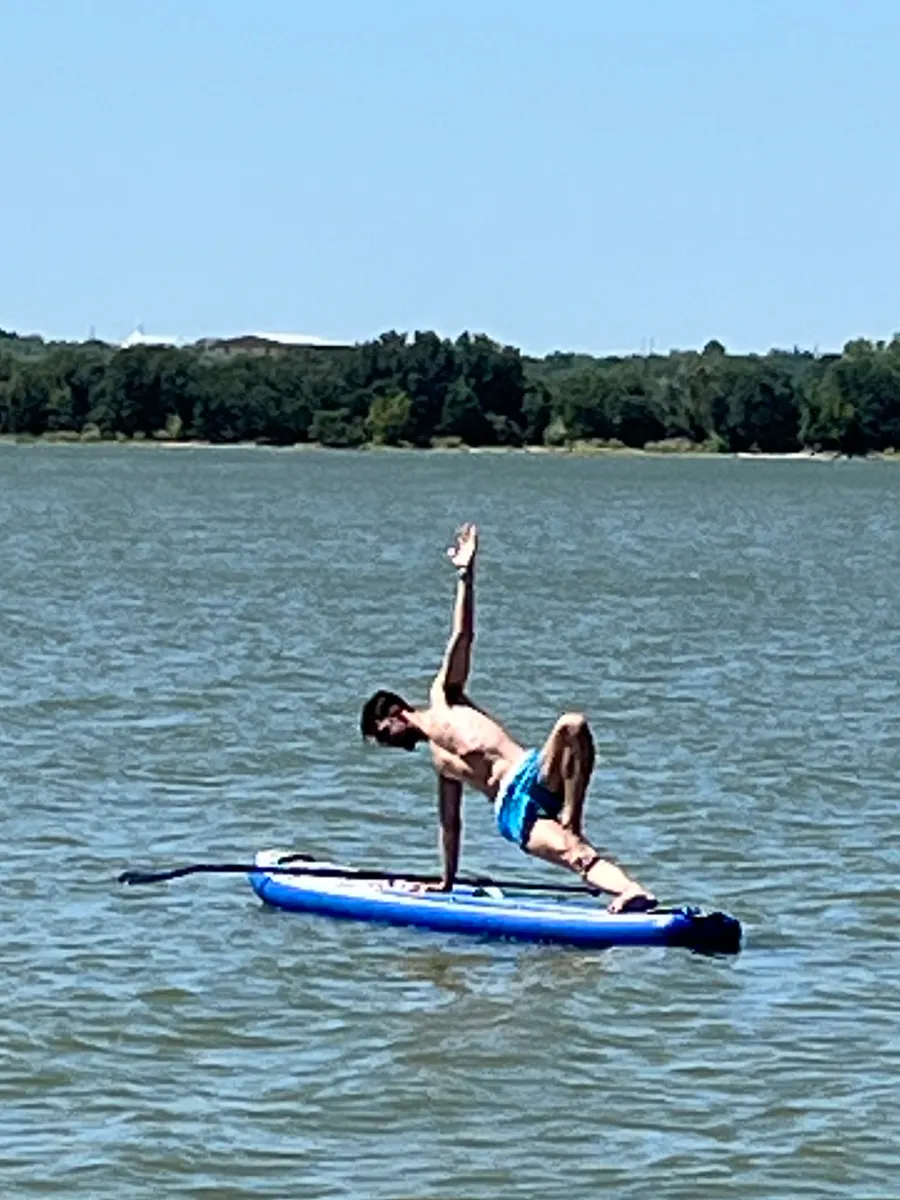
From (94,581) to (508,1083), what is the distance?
127ft

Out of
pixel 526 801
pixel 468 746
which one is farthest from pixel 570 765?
pixel 468 746

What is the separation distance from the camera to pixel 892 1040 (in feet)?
47.0

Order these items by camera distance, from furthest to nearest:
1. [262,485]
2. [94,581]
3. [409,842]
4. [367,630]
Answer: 1. [262,485]
2. [94,581]
3. [367,630]
4. [409,842]

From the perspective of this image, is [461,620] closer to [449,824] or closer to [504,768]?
[504,768]

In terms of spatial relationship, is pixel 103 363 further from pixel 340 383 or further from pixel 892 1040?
pixel 892 1040

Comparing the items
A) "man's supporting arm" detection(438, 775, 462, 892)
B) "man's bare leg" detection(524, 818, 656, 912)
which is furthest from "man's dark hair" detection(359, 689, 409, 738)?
"man's bare leg" detection(524, 818, 656, 912)

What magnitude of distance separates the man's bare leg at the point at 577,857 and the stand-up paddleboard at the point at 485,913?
14 cm

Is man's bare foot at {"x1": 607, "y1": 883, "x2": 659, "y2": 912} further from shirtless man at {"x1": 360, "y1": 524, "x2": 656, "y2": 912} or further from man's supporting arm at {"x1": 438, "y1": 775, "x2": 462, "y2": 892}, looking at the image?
man's supporting arm at {"x1": 438, "y1": 775, "x2": 462, "y2": 892}

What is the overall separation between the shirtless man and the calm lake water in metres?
0.56

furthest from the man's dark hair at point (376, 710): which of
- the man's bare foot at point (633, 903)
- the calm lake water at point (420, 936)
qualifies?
the man's bare foot at point (633, 903)

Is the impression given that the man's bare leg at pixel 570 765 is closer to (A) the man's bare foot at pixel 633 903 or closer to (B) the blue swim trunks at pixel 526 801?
(B) the blue swim trunks at pixel 526 801

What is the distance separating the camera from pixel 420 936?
54.7 ft

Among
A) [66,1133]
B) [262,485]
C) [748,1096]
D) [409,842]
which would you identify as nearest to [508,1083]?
[748,1096]

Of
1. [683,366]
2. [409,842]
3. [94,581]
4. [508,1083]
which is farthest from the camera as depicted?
[683,366]
